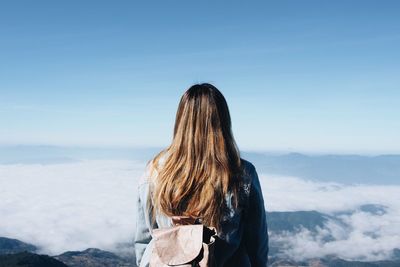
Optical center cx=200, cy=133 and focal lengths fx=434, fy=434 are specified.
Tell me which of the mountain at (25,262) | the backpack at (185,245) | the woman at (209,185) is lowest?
the mountain at (25,262)

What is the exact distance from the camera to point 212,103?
5.60m

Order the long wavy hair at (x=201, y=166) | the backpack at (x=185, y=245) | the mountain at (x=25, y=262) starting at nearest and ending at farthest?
the backpack at (x=185, y=245) < the long wavy hair at (x=201, y=166) < the mountain at (x=25, y=262)

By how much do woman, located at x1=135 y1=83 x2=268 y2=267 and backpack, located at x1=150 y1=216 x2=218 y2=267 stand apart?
27 cm

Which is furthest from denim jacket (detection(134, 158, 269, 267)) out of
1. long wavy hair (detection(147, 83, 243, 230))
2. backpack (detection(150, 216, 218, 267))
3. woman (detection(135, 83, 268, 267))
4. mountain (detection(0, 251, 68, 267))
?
mountain (detection(0, 251, 68, 267))

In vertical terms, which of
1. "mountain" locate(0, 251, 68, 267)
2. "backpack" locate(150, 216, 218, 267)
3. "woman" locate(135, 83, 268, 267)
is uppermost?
"woman" locate(135, 83, 268, 267)

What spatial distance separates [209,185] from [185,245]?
2.68 feet

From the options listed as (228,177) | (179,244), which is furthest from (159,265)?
(228,177)

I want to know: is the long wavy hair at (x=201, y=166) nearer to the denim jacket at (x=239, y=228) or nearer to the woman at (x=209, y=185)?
the woman at (x=209, y=185)

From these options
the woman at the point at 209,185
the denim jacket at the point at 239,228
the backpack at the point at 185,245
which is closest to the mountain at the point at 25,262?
the denim jacket at the point at 239,228

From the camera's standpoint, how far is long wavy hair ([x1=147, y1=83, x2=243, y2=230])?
5266mm

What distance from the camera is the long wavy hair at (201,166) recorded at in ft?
17.3

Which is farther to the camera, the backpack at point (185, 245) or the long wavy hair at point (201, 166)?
the long wavy hair at point (201, 166)

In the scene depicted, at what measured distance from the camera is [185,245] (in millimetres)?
4793

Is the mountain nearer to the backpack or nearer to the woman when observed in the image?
the woman
